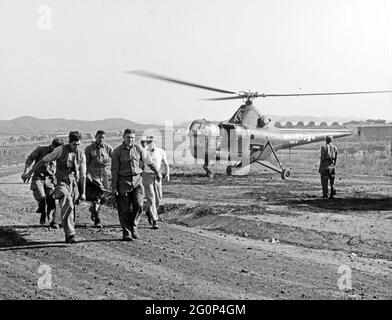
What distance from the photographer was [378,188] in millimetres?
19547

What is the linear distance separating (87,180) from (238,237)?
3159 millimetres

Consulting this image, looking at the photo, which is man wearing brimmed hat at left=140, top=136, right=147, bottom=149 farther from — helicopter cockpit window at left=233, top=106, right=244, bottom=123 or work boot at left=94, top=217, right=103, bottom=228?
helicopter cockpit window at left=233, top=106, right=244, bottom=123

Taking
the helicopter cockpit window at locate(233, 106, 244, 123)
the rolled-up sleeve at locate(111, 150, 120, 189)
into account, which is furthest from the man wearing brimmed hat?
the helicopter cockpit window at locate(233, 106, 244, 123)

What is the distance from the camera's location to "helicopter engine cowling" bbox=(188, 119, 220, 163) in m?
23.2

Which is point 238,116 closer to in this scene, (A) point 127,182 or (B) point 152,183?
(B) point 152,183

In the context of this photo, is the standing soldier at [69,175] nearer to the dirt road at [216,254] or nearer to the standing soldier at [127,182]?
the dirt road at [216,254]

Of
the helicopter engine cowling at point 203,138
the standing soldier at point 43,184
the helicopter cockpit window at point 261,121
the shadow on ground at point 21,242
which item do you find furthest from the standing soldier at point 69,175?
the helicopter cockpit window at point 261,121

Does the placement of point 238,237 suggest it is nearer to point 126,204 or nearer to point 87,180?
point 126,204

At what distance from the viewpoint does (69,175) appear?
1030cm

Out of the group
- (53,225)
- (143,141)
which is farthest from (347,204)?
(53,225)

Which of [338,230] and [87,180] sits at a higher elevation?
[87,180]

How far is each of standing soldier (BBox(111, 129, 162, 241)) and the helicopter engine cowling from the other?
12.7 m

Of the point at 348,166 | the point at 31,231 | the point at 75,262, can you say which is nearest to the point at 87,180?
the point at 31,231
